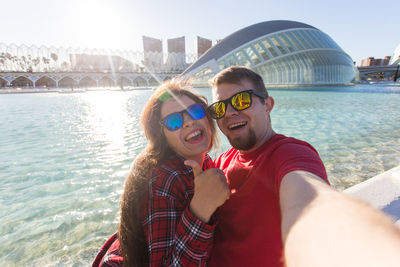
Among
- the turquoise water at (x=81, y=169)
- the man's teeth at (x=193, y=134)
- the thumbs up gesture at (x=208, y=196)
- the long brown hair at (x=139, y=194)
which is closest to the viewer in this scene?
the thumbs up gesture at (x=208, y=196)

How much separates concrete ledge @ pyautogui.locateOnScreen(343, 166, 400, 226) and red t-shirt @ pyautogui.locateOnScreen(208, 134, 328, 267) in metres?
1.03

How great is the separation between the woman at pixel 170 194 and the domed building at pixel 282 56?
19643mm

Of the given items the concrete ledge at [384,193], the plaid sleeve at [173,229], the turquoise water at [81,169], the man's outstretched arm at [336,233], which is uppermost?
the man's outstretched arm at [336,233]

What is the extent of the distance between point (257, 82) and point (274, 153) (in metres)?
0.65

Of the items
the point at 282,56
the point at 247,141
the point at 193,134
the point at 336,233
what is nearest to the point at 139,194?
the point at 193,134

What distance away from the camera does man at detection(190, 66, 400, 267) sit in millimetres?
436

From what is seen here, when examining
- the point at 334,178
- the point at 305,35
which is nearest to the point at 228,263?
the point at 334,178

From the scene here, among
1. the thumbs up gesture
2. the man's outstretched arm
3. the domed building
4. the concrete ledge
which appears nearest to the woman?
the thumbs up gesture

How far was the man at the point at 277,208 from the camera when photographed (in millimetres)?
436

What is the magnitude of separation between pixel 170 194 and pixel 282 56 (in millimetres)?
25270

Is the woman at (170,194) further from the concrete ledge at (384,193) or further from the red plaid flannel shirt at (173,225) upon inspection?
the concrete ledge at (384,193)

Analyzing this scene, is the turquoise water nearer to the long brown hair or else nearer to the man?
the man

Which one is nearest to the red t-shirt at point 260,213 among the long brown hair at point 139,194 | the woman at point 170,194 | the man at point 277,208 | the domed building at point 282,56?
the man at point 277,208

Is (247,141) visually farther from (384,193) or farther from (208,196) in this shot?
(384,193)
